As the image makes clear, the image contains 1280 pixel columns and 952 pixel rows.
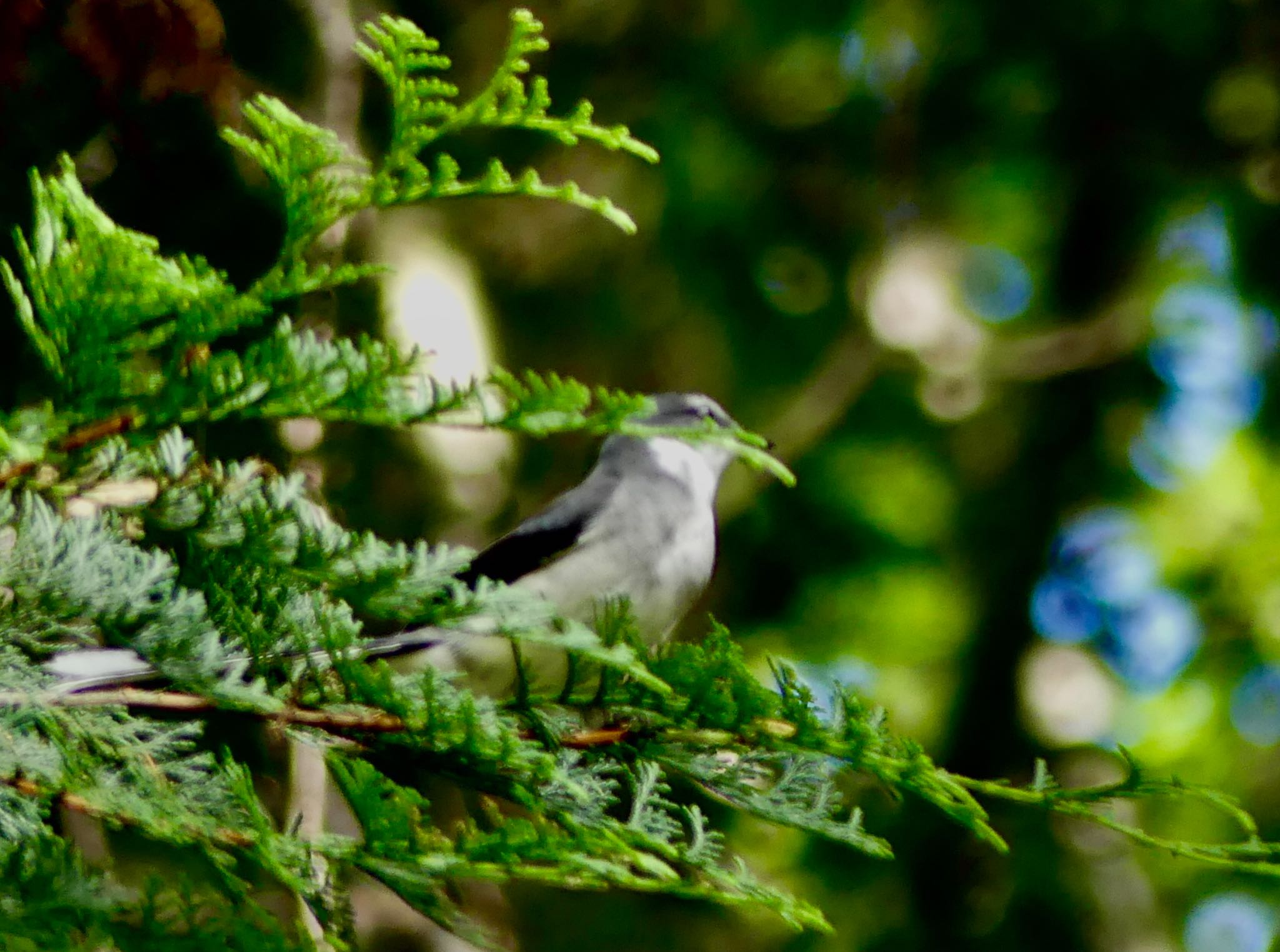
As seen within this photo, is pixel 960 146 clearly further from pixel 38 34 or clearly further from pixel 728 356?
pixel 38 34

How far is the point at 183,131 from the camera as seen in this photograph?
402 cm

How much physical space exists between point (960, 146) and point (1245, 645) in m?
2.80

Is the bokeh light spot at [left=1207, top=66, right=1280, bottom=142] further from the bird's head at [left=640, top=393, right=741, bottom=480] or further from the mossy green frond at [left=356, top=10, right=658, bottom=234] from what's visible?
the mossy green frond at [left=356, top=10, right=658, bottom=234]

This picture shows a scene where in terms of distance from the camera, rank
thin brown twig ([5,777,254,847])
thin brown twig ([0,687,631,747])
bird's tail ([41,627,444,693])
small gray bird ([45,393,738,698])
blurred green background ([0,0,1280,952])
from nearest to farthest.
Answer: thin brown twig ([5,777,254,847]) → thin brown twig ([0,687,631,747]) → bird's tail ([41,627,444,693]) → small gray bird ([45,393,738,698]) → blurred green background ([0,0,1280,952])

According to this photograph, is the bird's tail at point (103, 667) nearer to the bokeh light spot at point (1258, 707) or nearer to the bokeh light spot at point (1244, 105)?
the bokeh light spot at point (1258, 707)

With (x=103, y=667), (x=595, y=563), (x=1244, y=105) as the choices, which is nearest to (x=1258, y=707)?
(x=1244, y=105)

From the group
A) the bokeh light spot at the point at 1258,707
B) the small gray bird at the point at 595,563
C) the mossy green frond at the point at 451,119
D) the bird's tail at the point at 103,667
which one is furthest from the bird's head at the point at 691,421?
the bokeh light spot at the point at 1258,707

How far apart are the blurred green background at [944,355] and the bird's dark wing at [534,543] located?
144cm

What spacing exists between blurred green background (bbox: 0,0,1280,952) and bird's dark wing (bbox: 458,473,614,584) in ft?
4.72

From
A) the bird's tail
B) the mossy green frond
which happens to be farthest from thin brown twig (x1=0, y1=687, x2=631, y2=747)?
the mossy green frond

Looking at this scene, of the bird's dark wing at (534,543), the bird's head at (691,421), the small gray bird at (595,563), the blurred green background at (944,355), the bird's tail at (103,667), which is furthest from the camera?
the blurred green background at (944,355)

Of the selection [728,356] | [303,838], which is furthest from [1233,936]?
[303,838]

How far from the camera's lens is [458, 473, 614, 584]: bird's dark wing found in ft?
11.7

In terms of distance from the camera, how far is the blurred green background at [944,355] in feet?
19.6
